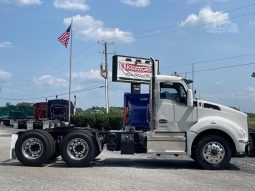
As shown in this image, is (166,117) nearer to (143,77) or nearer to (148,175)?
(148,175)

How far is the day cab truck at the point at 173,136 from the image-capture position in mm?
15609

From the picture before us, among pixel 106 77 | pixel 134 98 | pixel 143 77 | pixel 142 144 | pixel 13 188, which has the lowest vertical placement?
pixel 13 188

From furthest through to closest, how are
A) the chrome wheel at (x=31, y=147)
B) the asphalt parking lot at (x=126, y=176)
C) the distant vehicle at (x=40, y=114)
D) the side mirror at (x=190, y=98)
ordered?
the distant vehicle at (x=40, y=114) → the chrome wheel at (x=31, y=147) → the side mirror at (x=190, y=98) → the asphalt parking lot at (x=126, y=176)

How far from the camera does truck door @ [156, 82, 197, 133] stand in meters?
15.9

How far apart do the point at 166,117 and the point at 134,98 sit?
3.14 meters

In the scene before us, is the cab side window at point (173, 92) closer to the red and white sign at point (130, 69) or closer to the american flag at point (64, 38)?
the red and white sign at point (130, 69)

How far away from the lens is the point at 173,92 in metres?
16.1

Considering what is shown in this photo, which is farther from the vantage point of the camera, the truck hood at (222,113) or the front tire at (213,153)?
the truck hood at (222,113)

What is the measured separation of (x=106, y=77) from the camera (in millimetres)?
70375

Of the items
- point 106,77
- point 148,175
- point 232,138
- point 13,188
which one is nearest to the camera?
point 13,188

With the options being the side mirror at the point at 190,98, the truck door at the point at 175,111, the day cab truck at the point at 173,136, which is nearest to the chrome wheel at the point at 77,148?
the day cab truck at the point at 173,136

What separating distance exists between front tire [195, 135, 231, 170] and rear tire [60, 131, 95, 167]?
11.2 feet

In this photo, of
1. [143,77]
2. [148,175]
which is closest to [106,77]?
[143,77]

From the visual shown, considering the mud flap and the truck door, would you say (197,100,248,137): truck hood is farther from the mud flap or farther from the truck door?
the mud flap
